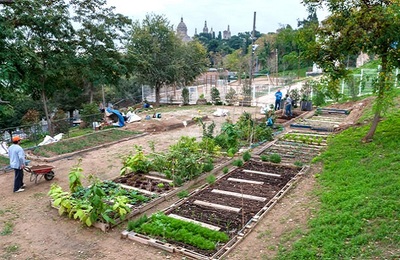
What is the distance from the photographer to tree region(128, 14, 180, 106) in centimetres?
2566

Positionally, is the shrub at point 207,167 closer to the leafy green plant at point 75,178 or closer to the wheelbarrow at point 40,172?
the leafy green plant at point 75,178

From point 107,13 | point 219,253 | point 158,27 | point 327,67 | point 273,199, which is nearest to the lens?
point 219,253

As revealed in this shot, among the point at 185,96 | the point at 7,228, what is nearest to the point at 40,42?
the point at 7,228

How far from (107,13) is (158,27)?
32.5ft

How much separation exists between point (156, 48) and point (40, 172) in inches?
734

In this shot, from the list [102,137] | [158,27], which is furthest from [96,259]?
[158,27]

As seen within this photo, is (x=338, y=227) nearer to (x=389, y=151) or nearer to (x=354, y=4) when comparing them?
(x=389, y=151)

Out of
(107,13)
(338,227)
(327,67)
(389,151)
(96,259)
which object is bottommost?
(96,259)

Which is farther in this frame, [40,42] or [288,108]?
[288,108]

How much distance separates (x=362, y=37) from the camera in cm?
823

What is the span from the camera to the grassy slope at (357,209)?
4699mm

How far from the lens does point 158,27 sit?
86.3 feet

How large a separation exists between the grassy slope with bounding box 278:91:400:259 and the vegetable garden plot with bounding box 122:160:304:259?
2.99 ft

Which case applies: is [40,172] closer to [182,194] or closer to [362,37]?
[182,194]
